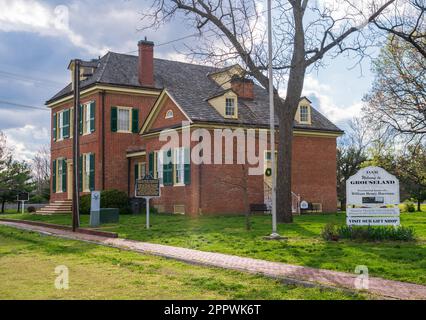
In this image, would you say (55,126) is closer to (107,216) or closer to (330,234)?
(107,216)

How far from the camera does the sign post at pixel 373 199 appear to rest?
626 inches

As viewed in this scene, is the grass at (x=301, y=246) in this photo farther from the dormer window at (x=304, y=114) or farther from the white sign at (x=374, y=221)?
the dormer window at (x=304, y=114)

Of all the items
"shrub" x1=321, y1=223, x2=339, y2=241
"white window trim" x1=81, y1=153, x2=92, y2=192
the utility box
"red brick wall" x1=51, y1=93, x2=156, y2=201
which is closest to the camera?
"shrub" x1=321, y1=223, x2=339, y2=241

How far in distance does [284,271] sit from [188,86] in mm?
25584

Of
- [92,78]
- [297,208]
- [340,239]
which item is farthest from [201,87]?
[340,239]

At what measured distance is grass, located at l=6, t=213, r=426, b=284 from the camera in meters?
11.1

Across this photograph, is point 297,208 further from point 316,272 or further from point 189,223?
point 316,272

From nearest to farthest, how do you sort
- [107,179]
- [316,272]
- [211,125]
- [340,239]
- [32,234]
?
[316,272], [340,239], [32,234], [211,125], [107,179]

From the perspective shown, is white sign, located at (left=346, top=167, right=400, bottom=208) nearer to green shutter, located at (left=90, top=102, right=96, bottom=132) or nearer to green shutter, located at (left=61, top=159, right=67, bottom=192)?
green shutter, located at (left=90, top=102, right=96, bottom=132)

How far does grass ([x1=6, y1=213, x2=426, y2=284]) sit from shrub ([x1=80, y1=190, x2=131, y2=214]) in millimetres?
8833

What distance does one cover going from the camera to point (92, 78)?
35.2 m

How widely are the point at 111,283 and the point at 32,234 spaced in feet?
38.7

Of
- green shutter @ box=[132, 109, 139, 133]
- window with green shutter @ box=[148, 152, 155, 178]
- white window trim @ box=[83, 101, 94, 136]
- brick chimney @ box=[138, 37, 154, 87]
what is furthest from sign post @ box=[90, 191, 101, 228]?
brick chimney @ box=[138, 37, 154, 87]

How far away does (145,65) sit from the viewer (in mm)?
35375
